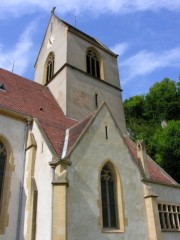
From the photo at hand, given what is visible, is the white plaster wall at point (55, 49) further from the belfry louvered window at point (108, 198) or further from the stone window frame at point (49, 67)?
the belfry louvered window at point (108, 198)

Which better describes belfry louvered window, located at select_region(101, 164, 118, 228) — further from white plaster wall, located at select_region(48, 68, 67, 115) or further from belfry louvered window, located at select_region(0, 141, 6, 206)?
white plaster wall, located at select_region(48, 68, 67, 115)

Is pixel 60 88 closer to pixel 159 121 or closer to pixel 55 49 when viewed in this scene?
pixel 55 49

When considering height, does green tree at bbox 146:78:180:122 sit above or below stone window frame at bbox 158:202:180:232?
above

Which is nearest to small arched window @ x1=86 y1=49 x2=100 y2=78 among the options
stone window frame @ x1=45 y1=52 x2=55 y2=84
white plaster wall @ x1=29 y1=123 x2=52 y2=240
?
stone window frame @ x1=45 y1=52 x2=55 y2=84

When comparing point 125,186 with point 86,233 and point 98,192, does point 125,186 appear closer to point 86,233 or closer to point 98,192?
point 98,192

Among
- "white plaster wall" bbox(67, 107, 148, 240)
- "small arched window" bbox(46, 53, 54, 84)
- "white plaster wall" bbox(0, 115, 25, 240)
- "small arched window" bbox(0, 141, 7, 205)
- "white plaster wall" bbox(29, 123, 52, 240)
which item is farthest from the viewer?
"small arched window" bbox(46, 53, 54, 84)

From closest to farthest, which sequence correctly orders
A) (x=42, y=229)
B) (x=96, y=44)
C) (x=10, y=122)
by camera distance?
(x=42, y=229), (x=10, y=122), (x=96, y=44)

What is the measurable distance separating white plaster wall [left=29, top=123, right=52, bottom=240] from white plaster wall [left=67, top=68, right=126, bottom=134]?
20.7 feet

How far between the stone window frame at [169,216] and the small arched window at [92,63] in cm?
1225

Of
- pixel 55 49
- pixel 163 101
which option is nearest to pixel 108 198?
pixel 55 49

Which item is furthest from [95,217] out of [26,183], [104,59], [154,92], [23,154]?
[154,92]

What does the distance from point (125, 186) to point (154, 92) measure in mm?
30432

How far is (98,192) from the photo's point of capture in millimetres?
11000

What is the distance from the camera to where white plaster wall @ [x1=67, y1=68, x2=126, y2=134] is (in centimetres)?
1833
